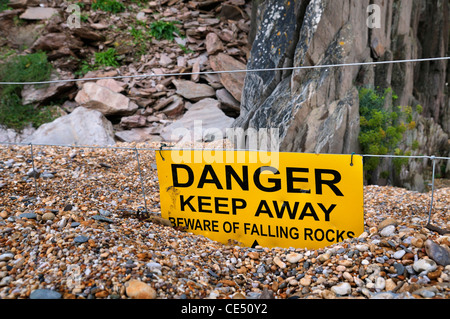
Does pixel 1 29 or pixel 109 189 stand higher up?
pixel 1 29

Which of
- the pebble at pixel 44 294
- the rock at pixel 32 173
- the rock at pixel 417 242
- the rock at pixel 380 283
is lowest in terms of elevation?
the rock at pixel 380 283

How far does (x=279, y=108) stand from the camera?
6.26 metres

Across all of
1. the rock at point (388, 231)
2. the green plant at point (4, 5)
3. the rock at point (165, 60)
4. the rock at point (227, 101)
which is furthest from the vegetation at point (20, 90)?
the rock at point (388, 231)

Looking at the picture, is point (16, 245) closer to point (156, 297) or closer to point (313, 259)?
point (156, 297)

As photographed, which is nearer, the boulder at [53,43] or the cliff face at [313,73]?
the cliff face at [313,73]

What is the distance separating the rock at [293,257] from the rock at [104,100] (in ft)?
25.6

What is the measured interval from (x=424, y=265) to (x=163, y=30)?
11.6m

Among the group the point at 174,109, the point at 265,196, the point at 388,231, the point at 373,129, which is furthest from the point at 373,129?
the point at 174,109

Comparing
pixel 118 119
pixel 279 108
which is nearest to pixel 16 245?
pixel 279 108

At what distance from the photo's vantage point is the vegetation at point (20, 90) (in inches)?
368

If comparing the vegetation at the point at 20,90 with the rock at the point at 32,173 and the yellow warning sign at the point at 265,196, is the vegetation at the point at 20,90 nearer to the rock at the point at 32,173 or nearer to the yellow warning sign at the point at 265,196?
the rock at the point at 32,173

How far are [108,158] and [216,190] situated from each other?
3.36 m

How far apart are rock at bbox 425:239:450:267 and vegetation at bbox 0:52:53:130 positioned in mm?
9775

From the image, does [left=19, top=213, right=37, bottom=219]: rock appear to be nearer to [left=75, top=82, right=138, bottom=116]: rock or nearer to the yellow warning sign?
the yellow warning sign
